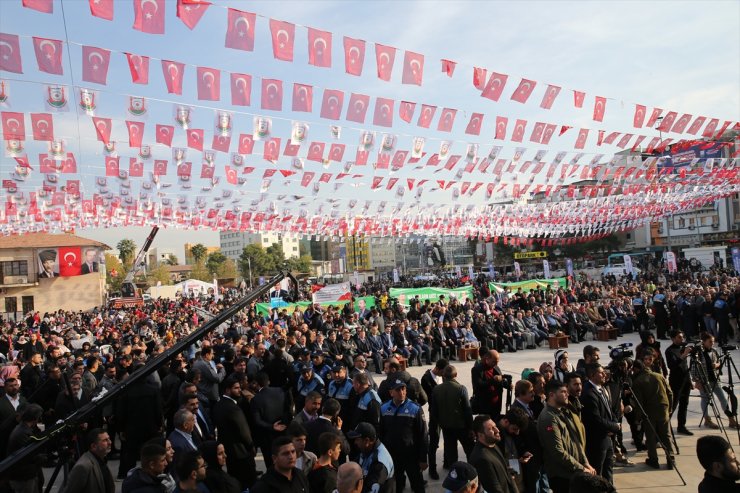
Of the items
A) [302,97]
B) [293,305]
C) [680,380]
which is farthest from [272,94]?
[293,305]

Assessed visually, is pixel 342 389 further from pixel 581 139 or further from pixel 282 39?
pixel 581 139

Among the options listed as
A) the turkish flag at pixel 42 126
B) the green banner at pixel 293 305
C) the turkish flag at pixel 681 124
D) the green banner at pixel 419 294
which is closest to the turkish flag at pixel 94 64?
the turkish flag at pixel 42 126

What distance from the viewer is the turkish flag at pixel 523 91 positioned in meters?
10.0

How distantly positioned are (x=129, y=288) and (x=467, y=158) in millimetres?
36689

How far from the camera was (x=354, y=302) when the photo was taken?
21.5 meters

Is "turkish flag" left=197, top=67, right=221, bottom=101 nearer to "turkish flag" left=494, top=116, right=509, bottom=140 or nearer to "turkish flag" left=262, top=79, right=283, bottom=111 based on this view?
"turkish flag" left=262, top=79, right=283, bottom=111

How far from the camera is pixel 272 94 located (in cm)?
927

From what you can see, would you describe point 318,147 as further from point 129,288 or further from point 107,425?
point 129,288

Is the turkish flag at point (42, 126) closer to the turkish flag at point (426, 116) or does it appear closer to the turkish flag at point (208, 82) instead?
the turkish flag at point (208, 82)

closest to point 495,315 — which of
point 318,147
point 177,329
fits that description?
point 318,147

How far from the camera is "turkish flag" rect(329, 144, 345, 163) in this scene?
13297 mm

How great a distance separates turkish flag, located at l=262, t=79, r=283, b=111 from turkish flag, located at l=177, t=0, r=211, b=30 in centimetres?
241

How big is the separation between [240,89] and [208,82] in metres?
0.52

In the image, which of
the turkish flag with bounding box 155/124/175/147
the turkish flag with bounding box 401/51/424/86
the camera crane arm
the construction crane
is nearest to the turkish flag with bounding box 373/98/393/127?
the turkish flag with bounding box 401/51/424/86
